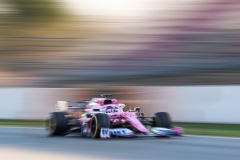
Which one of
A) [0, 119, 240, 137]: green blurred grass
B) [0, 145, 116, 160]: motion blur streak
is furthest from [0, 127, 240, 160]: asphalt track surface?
[0, 119, 240, 137]: green blurred grass

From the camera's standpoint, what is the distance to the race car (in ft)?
39.6

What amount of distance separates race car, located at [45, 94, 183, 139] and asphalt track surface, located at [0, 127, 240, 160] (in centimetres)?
20

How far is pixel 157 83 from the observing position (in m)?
26.1

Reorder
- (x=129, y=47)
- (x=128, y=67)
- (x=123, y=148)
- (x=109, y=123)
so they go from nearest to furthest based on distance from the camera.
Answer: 1. (x=123, y=148)
2. (x=109, y=123)
3. (x=128, y=67)
4. (x=129, y=47)

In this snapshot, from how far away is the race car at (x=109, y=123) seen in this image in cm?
1207

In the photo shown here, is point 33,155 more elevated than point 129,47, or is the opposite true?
point 129,47

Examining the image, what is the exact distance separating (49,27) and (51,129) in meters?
41.3

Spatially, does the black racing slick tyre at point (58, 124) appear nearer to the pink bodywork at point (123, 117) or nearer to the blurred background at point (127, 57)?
the pink bodywork at point (123, 117)

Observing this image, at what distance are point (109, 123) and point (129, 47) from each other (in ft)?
87.2

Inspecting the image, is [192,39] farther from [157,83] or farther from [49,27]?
[49,27]

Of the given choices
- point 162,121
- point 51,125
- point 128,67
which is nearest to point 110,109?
point 162,121

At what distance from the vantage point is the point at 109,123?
12.0m

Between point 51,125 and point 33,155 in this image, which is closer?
point 33,155

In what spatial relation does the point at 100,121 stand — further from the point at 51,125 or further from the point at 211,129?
the point at 211,129
